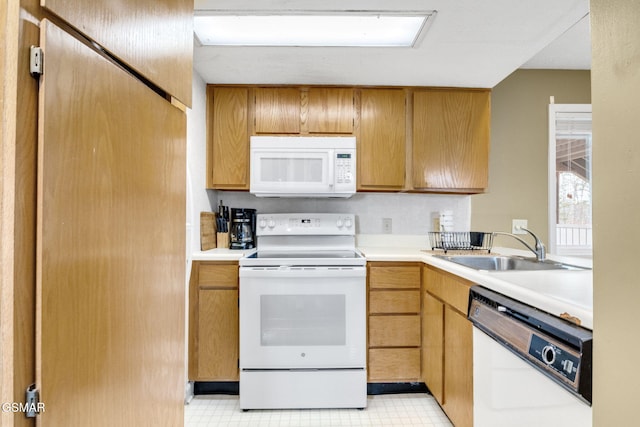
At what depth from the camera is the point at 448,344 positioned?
1.75 m

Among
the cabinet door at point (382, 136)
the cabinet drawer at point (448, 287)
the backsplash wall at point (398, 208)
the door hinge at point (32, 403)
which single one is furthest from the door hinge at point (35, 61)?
the backsplash wall at point (398, 208)

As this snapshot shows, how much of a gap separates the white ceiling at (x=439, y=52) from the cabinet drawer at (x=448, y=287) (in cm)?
125

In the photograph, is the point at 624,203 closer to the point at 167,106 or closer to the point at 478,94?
the point at 167,106

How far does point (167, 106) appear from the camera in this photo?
1.03 metres

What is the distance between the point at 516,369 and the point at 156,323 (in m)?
1.05

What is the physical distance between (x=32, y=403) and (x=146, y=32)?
2.73ft

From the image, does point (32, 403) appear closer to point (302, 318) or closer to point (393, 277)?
point (302, 318)

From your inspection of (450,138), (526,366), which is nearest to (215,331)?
(526,366)

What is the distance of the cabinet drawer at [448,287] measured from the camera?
5.02 feet

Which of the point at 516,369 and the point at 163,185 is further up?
the point at 163,185

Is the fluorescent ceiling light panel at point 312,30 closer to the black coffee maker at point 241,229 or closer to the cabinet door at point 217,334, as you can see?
the black coffee maker at point 241,229

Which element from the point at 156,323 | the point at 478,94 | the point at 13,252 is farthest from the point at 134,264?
the point at 478,94

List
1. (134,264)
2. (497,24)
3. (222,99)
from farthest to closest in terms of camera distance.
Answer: (222,99) → (497,24) → (134,264)

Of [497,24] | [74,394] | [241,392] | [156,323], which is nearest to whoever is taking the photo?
[74,394]
